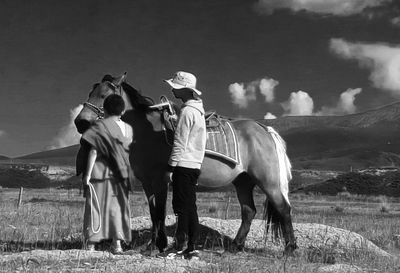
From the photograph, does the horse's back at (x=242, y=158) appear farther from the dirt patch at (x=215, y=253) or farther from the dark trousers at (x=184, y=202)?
the dark trousers at (x=184, y=202)

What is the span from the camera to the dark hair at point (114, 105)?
843cm

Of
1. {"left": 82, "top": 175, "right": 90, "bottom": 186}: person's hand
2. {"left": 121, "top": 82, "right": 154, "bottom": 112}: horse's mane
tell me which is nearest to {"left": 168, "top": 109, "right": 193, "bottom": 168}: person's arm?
{"left": 82, "top": 175, "right": 90, "bottom": 186}: person's hand

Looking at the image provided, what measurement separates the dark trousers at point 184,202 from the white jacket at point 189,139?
11 cm

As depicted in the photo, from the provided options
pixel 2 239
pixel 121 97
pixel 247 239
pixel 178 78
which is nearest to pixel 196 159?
pixel 178 78

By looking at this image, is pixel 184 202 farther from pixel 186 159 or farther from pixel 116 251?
pixel 116 251

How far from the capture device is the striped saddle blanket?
902 cm

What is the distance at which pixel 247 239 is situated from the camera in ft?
34.5

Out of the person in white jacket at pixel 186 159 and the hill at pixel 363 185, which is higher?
the hill at pixel 363 185

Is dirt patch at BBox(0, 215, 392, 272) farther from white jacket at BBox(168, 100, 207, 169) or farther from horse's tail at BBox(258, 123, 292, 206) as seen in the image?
→ white jacket at BBox(168, 100, 207, 169)

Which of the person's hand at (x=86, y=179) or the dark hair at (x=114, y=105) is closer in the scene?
the person's hand at (x=86, y=179)

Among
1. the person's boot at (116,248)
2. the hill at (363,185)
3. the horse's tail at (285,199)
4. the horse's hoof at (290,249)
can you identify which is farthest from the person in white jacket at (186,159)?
the hill at (363,185)

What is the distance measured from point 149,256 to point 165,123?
211 centimetres

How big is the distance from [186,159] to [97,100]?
6.04 ft

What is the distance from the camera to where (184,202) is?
7531 millimetres
